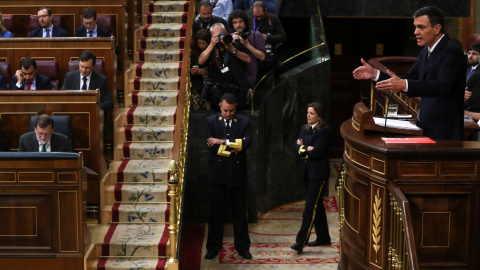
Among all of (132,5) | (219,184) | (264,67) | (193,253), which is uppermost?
(132,5)

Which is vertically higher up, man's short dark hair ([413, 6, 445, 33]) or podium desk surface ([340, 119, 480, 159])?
man's short dark hair ([413, 6, 445, 33])

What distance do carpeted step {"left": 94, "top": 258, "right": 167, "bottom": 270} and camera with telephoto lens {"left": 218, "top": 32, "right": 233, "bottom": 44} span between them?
2.06 metres

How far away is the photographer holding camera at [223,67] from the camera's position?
735 centimetres

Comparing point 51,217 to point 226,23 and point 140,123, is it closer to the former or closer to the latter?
point 140,123

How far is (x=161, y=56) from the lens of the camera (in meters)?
8.30

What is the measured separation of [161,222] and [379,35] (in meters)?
5.19

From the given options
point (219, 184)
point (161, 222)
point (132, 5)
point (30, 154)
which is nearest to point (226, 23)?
point (132, 5)

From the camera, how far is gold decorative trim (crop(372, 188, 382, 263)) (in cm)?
431

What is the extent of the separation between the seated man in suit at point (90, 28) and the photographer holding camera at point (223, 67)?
97cm

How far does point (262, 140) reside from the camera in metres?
8.11

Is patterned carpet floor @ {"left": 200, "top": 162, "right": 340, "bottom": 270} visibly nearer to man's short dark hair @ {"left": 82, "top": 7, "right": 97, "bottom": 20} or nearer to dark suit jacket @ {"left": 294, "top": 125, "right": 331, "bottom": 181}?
dark suit jacket @ {"left": 294, "top": 125, "right": 331, "bottom": 181}

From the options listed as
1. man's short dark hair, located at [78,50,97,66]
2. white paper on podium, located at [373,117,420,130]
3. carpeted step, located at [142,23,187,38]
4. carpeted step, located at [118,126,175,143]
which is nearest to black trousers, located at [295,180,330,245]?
carpeted step, located at [118,126,175,143]

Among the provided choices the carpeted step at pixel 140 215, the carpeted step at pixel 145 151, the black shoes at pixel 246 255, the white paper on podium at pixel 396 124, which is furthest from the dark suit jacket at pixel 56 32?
the white paper on podium at pixel 396 124

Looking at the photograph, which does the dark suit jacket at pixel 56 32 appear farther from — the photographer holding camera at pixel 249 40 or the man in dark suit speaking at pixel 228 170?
the man in dark suit speaking at pixel 228 170
